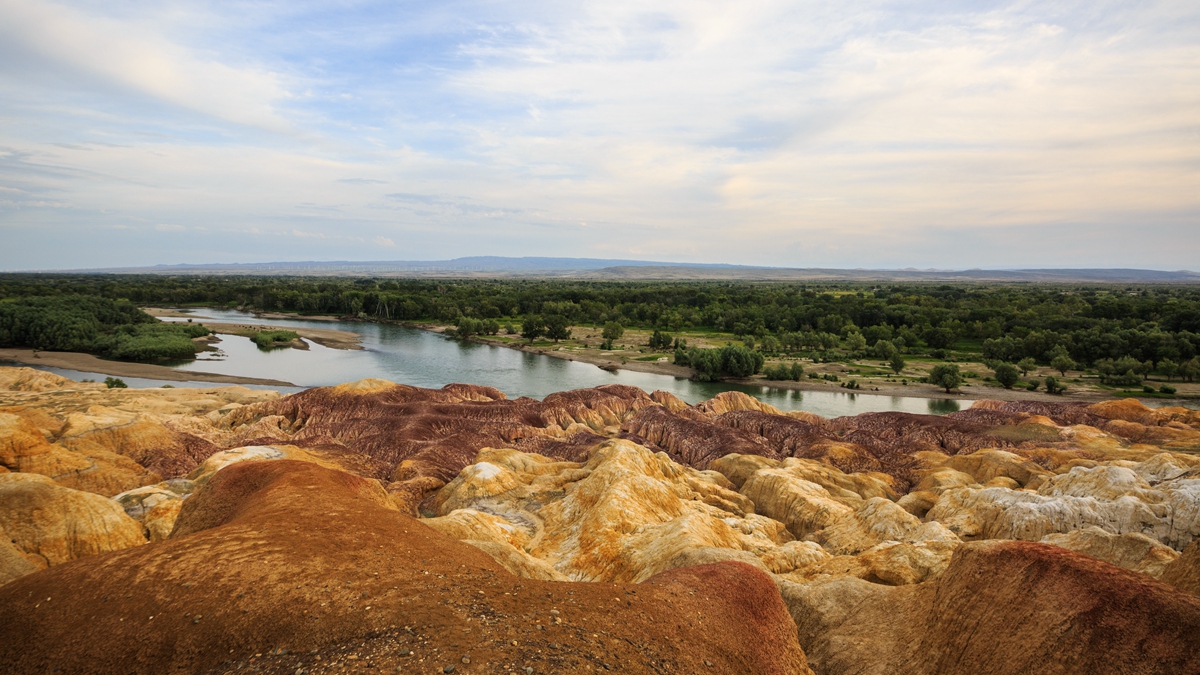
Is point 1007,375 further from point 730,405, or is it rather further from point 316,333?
point 316,333

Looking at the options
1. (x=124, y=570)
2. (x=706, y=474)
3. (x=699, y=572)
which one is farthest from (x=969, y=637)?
(x=706, y=474)

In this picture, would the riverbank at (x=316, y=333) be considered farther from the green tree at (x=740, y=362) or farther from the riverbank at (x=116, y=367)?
the green tree at (x=740, y=362)

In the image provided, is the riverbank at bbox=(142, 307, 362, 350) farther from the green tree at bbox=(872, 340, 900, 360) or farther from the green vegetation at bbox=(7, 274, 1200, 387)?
the green tree at bbox=(872, 340, 900, 360)

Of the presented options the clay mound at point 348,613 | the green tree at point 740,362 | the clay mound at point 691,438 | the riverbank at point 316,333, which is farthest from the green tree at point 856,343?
the clay mound at point 348,613

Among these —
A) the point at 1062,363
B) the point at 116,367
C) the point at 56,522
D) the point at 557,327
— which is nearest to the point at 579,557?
the point at 56,522

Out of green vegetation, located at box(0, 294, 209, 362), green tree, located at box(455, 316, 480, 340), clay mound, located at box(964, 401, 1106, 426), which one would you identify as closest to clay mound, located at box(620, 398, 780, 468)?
clay mound, located at box(964, 401, 1106, 426)

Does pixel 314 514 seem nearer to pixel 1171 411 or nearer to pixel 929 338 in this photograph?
pixel 1171 411
